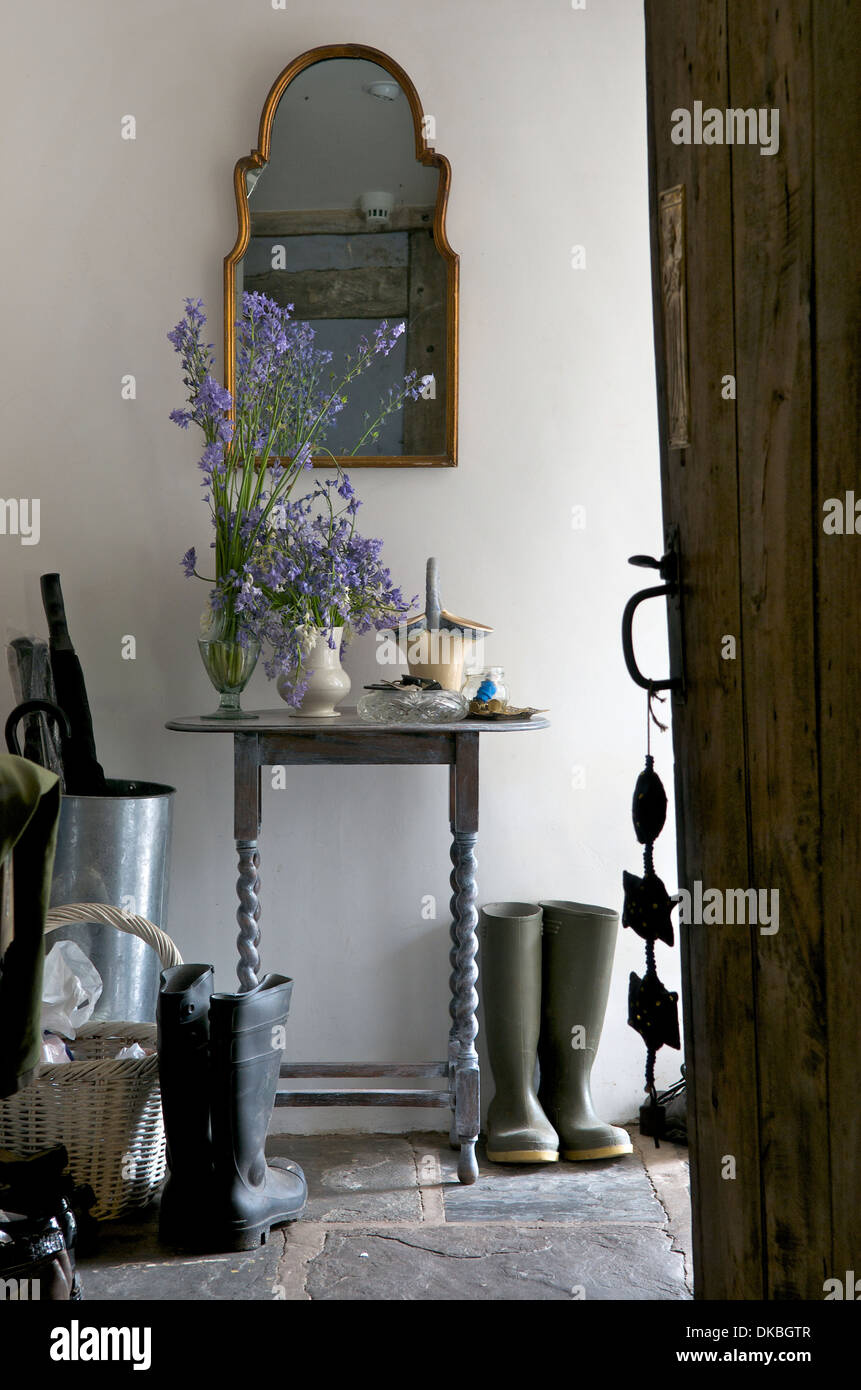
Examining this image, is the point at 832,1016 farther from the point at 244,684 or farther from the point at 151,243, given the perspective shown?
the point at 151,243

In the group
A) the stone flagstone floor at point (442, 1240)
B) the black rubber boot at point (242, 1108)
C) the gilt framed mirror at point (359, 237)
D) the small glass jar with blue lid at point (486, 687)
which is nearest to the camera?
the stone flagstone floor at point (442, 1240)

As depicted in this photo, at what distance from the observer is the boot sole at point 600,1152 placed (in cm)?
266

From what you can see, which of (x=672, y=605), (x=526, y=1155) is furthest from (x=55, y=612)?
(x=672, y=605)

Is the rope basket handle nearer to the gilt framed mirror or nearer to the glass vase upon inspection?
the glass vase

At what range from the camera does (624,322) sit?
287 centimetres

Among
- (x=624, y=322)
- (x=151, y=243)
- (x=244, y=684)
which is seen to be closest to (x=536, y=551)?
(x=624, y=322)

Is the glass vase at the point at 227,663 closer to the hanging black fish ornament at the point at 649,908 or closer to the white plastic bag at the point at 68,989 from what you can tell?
the white plastic bag at the point at 68,989

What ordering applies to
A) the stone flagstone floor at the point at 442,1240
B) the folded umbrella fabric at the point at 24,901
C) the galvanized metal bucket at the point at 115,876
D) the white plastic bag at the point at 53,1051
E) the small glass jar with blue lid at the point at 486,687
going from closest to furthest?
the folded umbrella fabric at the point at 24,901 < the stone flagstone floor at the point at 442,1240 < the white plastic bag at the point at 53,1051 < the galvanized metal bucket at the point at 115,876 < the small glass jar with blue lid at the point at 486,687

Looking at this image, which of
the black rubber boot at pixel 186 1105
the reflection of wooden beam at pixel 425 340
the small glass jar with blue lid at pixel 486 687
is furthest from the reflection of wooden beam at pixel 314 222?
the black rubber boot at pixel 186 1105

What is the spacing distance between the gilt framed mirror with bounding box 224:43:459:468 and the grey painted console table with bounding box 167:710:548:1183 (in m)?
0.78

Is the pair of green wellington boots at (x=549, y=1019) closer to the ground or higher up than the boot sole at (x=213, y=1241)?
higher up

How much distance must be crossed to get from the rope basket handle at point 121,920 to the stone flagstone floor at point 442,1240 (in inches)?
21.9

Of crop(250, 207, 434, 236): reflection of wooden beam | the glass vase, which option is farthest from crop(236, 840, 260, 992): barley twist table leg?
crop(250, 207, 434, 236): reflection of wooden beam
